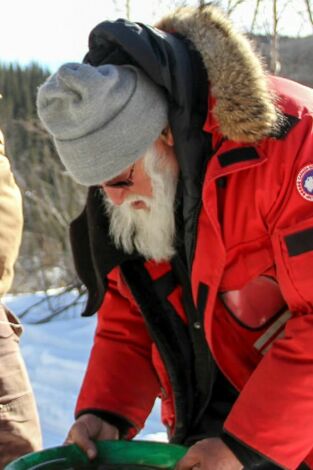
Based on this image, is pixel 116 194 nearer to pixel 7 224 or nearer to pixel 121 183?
pixel 121 183

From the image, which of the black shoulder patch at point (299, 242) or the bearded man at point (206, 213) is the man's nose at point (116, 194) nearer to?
the bearded man at point (206, 213)

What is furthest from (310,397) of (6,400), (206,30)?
(6,400)

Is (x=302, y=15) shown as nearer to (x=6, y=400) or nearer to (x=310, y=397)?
(x=6, y=400)

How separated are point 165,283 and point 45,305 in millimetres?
6064

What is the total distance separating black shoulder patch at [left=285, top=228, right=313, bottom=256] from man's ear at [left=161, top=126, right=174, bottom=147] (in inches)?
17.2

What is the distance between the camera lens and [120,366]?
92.0 inches

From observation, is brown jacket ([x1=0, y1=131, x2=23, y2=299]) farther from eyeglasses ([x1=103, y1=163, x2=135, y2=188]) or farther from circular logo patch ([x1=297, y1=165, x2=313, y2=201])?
circular logo patch ([x1=297, y1=165, x2=313, y2=201])

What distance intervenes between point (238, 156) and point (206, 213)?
17 centimetres

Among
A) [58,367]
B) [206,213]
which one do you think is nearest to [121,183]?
[206,213]

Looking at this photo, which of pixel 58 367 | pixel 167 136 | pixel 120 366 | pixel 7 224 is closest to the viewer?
pixel 167 136

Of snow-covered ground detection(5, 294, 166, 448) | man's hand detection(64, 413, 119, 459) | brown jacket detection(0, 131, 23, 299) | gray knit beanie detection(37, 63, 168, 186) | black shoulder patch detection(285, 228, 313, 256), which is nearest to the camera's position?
black shoulder patch detection(285, 228, 313, 256)

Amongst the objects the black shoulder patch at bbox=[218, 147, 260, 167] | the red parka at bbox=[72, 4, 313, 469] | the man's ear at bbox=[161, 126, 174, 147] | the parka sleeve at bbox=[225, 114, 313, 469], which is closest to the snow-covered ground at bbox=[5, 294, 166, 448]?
the red parka at bbox=[72, 4, 313, 469]

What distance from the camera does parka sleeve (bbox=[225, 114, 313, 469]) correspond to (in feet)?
5.71

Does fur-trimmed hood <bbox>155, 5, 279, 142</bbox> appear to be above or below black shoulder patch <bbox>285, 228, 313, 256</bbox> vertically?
above
